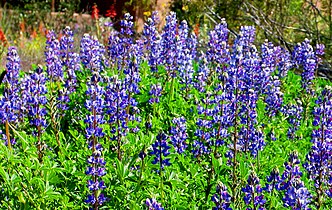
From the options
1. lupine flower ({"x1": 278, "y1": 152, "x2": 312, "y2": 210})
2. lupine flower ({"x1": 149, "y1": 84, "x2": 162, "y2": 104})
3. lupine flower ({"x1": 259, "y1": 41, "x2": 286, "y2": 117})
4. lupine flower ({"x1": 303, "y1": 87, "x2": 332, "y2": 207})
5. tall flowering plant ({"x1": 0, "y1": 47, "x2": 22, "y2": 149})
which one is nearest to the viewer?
lupine flower ({"x1": 278, "y1": 152, "x2": 312, "y2": 210})

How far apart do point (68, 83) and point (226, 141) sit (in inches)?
48.2

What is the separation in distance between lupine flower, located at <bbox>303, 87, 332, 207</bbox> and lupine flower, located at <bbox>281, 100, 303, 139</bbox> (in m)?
0.74

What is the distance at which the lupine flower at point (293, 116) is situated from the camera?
13.0ft

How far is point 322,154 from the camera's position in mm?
2797

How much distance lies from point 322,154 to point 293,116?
148cm

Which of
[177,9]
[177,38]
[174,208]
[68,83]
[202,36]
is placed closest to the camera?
[174,208]

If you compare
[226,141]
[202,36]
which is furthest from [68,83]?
[202,36]

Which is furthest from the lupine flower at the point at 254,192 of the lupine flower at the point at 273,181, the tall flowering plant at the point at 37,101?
the tall flowering plant at the point at 37,101

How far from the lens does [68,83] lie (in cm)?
407

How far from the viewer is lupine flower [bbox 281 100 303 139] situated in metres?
A: 3.97

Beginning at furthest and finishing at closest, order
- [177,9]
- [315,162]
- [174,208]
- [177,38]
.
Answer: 1. [177,9]
2. [177,38]
3. [315,162]
4. [174,208]

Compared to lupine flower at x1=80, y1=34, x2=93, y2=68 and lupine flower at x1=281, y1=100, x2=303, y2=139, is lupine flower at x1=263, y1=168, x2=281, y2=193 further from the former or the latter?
lupine flower at x1=80, y1=34, x2=93, y2=68

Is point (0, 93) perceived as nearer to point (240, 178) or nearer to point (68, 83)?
point (68, 83)

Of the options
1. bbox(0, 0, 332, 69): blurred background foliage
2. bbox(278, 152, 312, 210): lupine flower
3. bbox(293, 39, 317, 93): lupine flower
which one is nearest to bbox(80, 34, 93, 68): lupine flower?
bbox(293, 39, 317, 93): lupine flower
